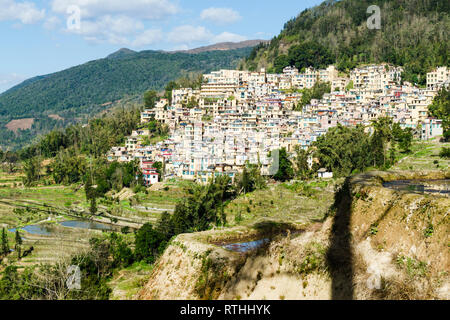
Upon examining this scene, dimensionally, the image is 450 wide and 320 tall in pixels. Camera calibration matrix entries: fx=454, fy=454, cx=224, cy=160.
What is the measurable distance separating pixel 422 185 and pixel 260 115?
4661cm

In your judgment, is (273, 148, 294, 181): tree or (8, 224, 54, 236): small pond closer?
(8, 224, 54, 236): small pond

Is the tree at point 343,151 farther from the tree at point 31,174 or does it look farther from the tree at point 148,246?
the tree at point 31,174

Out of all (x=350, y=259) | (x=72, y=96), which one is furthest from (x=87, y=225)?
(x=72, y=96)

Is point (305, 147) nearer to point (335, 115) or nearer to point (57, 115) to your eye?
point (335, 115)

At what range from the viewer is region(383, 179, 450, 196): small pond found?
9945mm

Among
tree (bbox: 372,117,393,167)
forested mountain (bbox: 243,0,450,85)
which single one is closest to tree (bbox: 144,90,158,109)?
forested mountain (bbox: 243,0,450,85)

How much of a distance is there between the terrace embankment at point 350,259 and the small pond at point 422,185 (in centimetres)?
31

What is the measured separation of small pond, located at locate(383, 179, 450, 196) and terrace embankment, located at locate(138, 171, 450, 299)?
315mm

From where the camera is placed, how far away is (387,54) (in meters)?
71.1

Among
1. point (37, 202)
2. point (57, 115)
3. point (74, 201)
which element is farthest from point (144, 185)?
point (57, 115)

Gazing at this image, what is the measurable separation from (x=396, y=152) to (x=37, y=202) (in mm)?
31771

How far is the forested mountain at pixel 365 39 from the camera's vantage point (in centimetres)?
6531

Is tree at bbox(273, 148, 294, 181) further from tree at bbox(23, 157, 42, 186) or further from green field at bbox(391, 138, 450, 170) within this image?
tree at bbox(23, 157, 42, 186)
